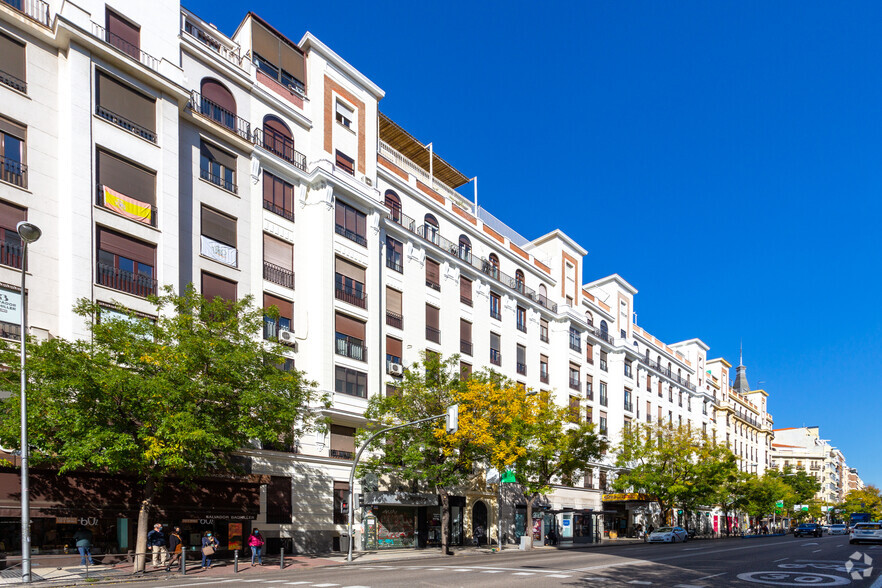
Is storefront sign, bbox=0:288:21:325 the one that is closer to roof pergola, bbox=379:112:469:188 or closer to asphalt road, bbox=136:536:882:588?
asphalt road, bbox=136:536:882:588

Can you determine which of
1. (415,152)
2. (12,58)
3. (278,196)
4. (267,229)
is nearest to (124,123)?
(12,58)

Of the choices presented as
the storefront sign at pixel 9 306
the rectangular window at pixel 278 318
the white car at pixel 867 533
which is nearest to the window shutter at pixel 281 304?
the rectangular window at pixel 278 318

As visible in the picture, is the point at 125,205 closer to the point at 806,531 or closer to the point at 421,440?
the point at 421,440

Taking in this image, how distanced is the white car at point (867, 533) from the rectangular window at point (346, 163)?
37471mm

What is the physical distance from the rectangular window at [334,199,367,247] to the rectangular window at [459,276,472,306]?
375 inches

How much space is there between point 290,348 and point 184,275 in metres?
6.20

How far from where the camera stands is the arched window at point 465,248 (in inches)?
1718

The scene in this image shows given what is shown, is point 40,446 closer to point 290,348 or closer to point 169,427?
point 169,427

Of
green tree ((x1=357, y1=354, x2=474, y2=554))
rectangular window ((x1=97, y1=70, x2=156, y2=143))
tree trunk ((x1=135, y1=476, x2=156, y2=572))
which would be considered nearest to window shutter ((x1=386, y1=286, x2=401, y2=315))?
green tree ((x1=357, y1=354, x2=474, y2=554))

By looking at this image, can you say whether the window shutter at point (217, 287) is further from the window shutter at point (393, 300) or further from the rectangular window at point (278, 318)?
the window shutter at point (393, 300)

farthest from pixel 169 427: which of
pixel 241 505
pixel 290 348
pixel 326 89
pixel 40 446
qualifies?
pixel 326 89

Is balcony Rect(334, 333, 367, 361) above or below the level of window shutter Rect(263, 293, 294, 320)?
below

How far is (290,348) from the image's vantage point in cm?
3108

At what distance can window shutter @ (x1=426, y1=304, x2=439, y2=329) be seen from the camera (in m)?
40.1
